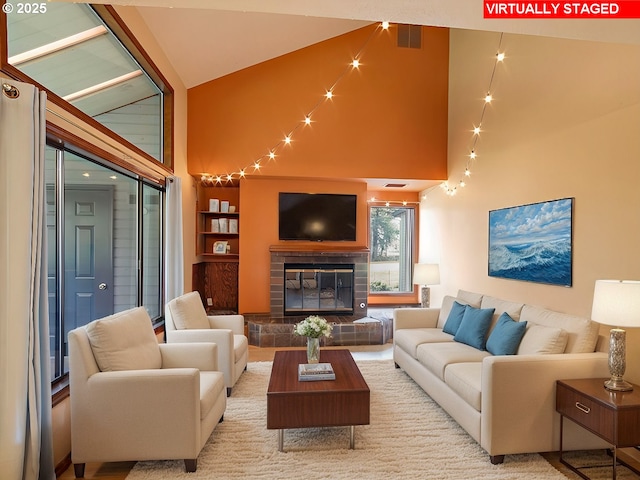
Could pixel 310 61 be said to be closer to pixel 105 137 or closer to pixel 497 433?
pixel 105 137

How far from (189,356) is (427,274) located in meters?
3.57

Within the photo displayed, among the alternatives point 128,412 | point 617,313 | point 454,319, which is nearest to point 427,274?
point 454,319

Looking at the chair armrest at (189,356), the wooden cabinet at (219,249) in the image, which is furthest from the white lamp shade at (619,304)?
the wooden cabinet at (219,249)

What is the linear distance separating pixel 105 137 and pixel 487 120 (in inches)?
163

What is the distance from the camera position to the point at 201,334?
134 inches

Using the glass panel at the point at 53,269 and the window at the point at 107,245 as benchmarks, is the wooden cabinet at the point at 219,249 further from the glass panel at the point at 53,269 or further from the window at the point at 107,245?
the glass panel at the point at 53,269

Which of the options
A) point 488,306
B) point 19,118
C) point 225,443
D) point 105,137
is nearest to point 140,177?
point 105,137

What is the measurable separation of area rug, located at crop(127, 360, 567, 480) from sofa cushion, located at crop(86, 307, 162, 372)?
26.1 inches

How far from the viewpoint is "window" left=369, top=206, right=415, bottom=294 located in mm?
6845

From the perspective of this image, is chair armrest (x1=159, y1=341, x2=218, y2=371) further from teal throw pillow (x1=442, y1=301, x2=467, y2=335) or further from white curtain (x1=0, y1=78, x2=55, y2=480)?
teal throw pillow (x1=442, y1=301, x2=467, y2=335)

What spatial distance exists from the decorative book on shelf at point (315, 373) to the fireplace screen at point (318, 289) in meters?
2.86

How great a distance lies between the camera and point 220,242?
5.94 meters

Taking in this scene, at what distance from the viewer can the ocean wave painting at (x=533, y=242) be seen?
3.20 meters

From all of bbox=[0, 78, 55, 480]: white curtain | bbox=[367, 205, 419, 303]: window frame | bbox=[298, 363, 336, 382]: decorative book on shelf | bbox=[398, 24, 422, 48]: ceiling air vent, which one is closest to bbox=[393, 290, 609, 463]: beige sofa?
bbox=[298, 363, 336, 382]: decorative book on shelf
